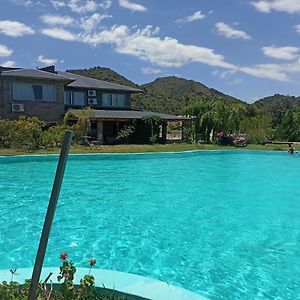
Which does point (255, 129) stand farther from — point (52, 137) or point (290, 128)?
point (52, 137)

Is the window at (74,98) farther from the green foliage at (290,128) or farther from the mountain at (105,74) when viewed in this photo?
the mountain at (105,74)

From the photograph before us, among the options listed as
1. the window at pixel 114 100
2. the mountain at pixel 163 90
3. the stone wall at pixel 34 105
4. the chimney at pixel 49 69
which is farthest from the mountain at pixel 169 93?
the stone wall at pixel 34 105

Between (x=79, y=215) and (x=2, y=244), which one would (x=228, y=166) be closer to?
(x=79, y=215)

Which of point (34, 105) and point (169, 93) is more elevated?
point (169, 93)

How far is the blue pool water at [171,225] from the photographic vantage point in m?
6.33

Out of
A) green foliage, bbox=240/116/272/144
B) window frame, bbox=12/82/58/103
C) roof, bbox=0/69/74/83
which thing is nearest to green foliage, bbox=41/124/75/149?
window frame, bbox=12/82/58/103

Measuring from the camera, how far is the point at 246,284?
5875 mm

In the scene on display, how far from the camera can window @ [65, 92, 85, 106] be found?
32.3 metres

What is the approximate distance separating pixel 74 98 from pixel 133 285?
29.9 meters

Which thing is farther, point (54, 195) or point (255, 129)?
point (255, 129)

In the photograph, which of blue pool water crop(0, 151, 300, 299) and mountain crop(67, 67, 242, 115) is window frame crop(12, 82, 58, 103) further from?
mountain crop(67, 67, 242, 115)

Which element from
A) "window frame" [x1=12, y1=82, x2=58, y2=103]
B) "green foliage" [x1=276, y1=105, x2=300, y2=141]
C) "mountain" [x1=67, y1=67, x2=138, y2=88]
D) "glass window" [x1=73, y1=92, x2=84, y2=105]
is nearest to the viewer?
"window frame" [x1=12, y1=82, x2=58, y2=103]

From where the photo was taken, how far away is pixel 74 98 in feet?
107

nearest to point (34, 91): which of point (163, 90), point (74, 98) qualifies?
point (74, 98)
